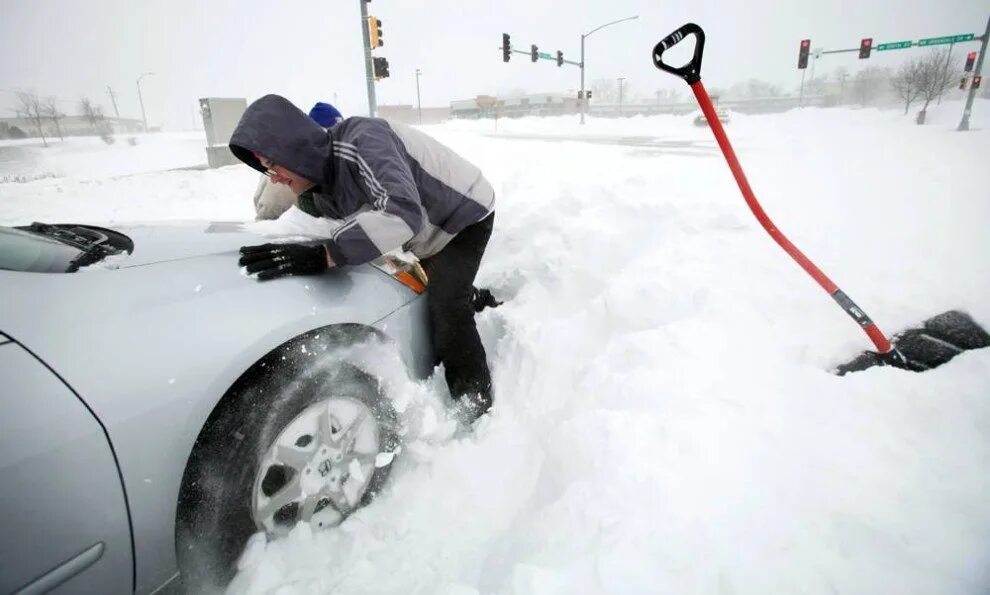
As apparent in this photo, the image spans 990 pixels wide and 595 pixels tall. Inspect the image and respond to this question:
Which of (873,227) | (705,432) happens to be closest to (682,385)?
(705,432)

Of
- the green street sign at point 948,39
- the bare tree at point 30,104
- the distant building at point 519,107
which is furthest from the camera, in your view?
the distant building at point 519,107

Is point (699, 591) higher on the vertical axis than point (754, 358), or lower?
lower

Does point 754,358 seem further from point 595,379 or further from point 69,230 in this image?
point 69,230

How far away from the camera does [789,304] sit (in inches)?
85.0

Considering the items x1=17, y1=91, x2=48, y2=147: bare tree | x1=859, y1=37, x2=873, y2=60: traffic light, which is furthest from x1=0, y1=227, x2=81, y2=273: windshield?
x1=17, y1=91, x2=48, y2=147: bare tree

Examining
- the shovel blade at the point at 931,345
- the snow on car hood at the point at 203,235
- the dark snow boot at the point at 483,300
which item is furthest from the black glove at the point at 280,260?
the shovel blade at the point at 931,345

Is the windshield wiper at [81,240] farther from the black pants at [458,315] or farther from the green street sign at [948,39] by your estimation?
the green street sign at [948,39]

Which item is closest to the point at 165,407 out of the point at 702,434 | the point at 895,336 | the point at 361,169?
the point at 361,169

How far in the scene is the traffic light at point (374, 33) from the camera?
11023 millimetres

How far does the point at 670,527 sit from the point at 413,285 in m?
A: 1.39

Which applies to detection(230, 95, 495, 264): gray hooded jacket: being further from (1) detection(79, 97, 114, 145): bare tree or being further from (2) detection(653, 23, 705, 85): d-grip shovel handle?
(1) detection(79, 97, 114, 145): bare tree

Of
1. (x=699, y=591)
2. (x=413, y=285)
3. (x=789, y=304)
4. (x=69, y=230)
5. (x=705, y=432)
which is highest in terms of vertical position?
(x=69, y=230)

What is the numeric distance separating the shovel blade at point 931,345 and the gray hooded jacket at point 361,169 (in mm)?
1824

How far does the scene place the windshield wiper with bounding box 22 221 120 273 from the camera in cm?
136
